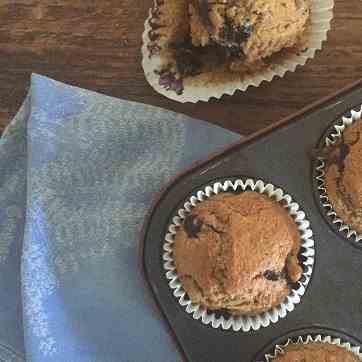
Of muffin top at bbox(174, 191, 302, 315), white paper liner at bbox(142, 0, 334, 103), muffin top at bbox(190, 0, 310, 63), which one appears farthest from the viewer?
white paper liner at bbox(142, 0, 334, 103)

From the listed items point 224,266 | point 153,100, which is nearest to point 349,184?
point 224,266

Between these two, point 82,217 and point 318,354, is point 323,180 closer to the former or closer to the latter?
point 318,354

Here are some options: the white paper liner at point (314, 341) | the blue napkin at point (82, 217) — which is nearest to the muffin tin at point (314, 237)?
the white paper liner at point (314, 341)

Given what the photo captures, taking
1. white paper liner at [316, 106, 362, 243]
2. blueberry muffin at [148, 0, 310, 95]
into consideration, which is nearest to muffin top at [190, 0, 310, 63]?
blueberry muffin at [148, 0, 310, 95]

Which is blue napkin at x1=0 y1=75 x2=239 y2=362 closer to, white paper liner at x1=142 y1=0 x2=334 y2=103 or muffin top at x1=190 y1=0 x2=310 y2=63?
white paper liner at x1=142 y1=0 x2=334 y2=103

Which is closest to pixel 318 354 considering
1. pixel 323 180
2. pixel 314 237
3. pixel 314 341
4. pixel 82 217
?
pixel 314 341

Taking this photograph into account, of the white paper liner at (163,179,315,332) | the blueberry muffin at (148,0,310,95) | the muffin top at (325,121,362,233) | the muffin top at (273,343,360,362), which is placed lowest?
the muffin top at (273,343,360,362)

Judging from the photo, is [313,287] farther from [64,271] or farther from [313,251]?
[64,271]

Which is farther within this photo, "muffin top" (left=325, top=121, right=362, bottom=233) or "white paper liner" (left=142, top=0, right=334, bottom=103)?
"white paper liner" (left=142, top=0, right=334, bottom=103)
